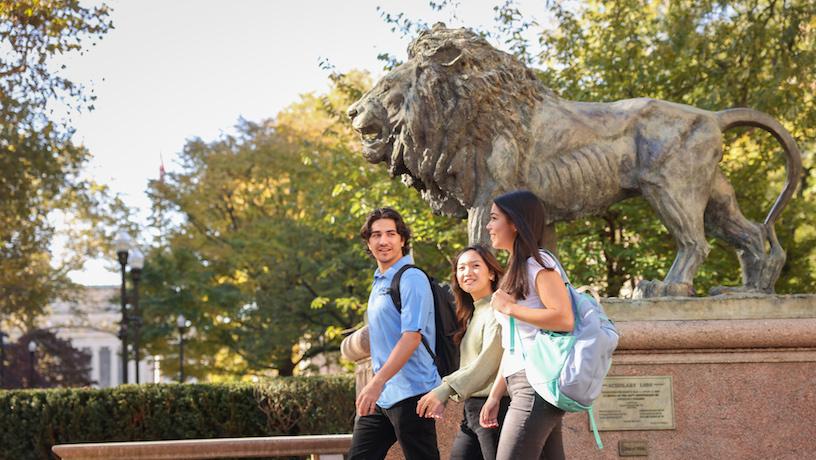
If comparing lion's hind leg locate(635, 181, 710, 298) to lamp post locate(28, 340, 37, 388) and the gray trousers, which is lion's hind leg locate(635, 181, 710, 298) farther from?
lamp post locate(28, 340, 37, 388)

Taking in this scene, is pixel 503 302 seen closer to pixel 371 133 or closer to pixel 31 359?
pixel 371 133

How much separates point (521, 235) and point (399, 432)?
1.37 meters

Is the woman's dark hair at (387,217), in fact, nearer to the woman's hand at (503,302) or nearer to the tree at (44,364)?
the woman's hand at (503,302)

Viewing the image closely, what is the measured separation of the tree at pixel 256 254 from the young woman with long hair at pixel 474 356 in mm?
19192

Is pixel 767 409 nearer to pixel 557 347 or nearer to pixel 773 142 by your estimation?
pixel 557 347

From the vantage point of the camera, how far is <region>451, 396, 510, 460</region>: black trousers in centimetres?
498

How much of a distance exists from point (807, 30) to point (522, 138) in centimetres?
1165

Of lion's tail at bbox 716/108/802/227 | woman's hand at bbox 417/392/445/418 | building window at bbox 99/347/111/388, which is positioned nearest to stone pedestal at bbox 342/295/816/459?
lion's tail at bbox 716/108/802/227

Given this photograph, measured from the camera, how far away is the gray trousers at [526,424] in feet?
14.6

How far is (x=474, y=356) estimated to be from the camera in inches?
209

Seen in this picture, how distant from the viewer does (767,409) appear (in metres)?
7.09

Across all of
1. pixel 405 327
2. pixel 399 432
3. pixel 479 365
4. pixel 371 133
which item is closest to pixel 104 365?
pixel 371 133

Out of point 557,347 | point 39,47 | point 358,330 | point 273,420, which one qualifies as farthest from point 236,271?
point 557,347

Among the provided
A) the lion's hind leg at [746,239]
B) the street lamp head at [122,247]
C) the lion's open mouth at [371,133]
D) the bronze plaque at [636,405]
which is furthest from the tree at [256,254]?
the bronze plaque at [636,405]
